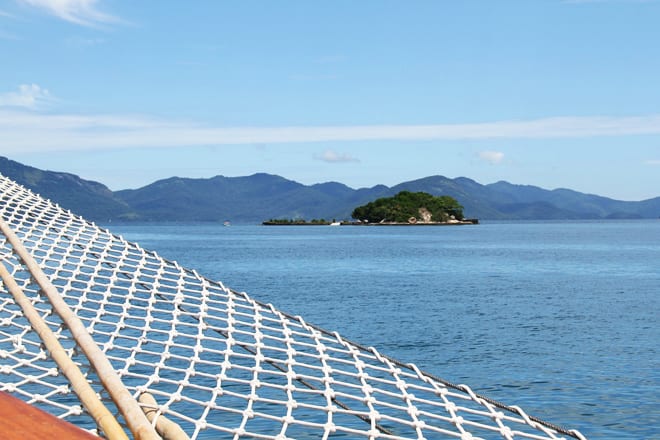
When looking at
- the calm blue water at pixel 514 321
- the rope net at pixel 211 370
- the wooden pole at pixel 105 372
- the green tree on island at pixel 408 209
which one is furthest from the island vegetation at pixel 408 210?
the wooden pole at pixel 105 372

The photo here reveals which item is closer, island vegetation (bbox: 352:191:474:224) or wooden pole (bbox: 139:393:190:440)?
wooden pole (bbox: 139:393:190:440)

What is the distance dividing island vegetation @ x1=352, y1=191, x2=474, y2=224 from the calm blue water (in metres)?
91.3

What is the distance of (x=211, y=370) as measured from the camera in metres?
11.9

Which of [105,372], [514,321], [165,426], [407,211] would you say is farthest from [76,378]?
[407,211]

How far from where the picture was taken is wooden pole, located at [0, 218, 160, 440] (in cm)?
221

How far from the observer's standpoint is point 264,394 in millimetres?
10281

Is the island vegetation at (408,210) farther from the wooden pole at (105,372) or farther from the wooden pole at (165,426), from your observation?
the wooden pole at (165,426)

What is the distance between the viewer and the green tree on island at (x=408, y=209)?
133375 millimetres

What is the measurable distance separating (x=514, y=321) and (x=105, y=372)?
17.4m

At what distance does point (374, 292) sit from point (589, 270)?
14865mm

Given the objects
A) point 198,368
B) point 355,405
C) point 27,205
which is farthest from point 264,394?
point 27,205

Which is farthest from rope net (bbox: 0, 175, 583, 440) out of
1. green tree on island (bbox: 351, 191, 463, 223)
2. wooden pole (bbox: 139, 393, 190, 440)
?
green tree on island (bbox: 351, 191, 463, 223)

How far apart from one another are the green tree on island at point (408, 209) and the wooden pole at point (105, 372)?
426 feet

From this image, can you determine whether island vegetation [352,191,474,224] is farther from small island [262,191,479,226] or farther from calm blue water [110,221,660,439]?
calm blue water [110,221,660,439]
